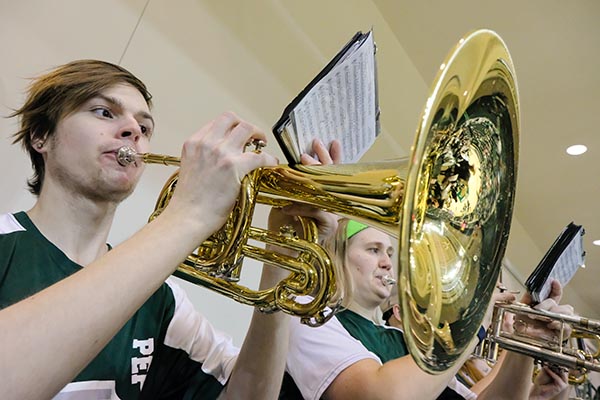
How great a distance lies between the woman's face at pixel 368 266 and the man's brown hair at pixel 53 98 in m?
0.78

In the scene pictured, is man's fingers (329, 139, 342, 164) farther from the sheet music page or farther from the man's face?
the man's face

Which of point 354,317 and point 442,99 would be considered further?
point 354,317

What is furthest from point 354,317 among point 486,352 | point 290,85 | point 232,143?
point 290,85

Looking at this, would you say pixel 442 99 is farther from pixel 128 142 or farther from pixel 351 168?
pixel 128 142

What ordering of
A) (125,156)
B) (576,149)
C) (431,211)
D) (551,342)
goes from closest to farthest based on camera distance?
(431,211), (125,156), (551,342), (576,149)

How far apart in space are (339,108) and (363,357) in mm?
535

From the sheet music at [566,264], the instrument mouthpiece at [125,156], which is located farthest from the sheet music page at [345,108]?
the sheet music at [566,264]

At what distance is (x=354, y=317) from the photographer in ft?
4.13

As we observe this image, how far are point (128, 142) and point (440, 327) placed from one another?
683mm

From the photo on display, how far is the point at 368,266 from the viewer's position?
4.48ft

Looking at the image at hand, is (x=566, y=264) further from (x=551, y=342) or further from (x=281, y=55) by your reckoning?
(x=281, y=55)

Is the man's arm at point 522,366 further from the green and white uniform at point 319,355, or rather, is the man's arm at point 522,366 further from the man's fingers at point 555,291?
the green and white uniform at point 319,355

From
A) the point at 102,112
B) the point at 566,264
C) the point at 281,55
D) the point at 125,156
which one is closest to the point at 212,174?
the point at 125,156

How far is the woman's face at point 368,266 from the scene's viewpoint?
133cm
